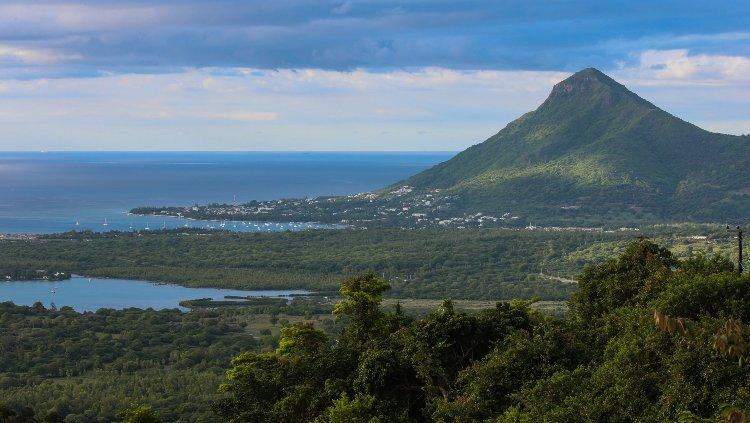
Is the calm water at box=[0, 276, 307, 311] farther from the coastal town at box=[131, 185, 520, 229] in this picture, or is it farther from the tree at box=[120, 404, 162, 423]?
the tree at box=[120, 404, 162, 423]

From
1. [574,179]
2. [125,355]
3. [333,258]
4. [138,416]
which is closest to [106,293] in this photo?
[333,258]

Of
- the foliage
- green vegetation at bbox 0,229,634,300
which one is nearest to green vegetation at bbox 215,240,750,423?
the foliage

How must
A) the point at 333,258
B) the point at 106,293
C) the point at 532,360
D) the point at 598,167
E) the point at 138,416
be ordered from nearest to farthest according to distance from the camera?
the point at 532,360 < the point at 138,416 < the point at 106,293 < the point at 333,258 < the point at 598,167

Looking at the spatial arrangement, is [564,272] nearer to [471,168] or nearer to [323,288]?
[323,288]

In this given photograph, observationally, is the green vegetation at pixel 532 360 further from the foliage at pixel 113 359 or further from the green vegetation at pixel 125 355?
the foliage at pixel 113 359

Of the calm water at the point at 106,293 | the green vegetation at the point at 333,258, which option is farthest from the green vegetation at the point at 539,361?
the green vegetation at the point at 333,258

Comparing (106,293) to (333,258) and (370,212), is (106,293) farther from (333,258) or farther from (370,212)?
(370,212)
